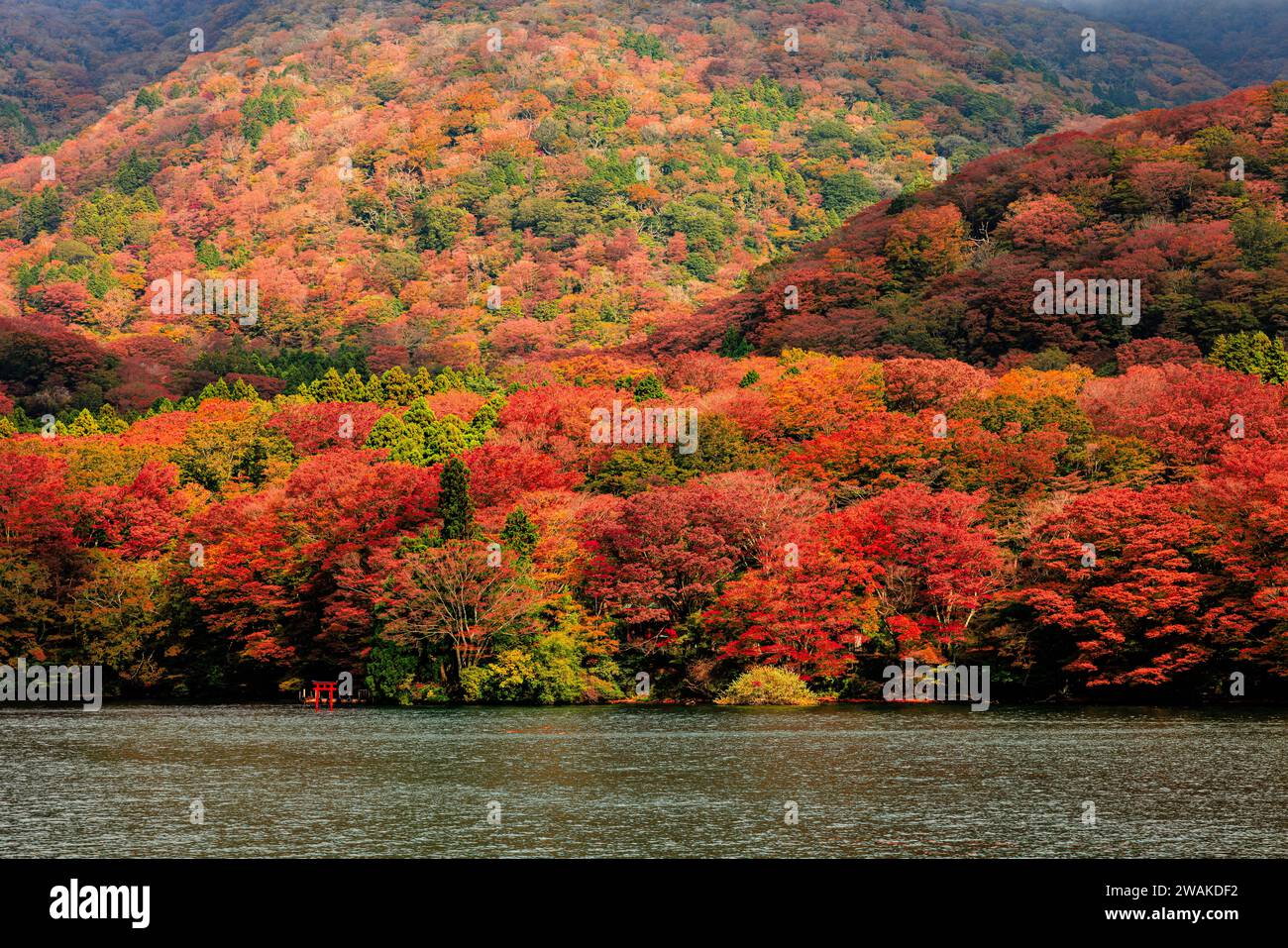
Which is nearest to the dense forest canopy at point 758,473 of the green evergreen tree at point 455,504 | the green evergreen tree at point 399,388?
the green evergreen tree at point 455,504

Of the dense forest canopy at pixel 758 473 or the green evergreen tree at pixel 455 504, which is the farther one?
the green evergreen tree at pixel 455 504

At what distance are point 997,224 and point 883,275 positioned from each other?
11.4 m

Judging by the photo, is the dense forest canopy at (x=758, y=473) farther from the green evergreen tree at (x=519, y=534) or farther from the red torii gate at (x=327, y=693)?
the red torii gate at (x=327, y=693)

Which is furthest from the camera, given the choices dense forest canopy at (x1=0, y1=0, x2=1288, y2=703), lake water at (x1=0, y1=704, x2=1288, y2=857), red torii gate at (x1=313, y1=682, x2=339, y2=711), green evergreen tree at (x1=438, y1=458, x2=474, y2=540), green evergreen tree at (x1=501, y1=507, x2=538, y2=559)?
green evergreen tree at (x1=438, y1=458, x2=474, y2=540)

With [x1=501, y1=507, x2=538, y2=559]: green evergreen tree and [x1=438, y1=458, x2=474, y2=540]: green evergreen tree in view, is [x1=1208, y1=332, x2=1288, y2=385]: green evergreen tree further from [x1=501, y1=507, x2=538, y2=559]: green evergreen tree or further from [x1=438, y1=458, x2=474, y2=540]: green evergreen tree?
[x1=438, y1=458, x2=474, y2=540]: green evergreen tree

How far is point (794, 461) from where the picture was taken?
6134 cm

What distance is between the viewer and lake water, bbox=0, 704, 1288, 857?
2589 centimetres

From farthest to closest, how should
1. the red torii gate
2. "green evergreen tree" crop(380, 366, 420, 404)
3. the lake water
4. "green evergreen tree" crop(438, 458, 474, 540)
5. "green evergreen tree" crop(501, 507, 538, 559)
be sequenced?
"green evergreen tree" crop(380, 366, 420, 404), "green evergreen tree" crop(438, 458, 474, 540), "green evergreen tree" crop(501, 507, 538, 559), the red torii gate, the lake water

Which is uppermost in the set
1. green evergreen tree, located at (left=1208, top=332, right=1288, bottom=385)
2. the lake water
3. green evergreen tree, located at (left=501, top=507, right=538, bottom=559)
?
green evergreen tree, located at (left=1208, top=332, right=1288, bottom=385)

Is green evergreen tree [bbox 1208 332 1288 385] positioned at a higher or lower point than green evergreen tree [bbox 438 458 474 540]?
higher

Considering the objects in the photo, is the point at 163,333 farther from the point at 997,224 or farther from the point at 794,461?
the point at 794,461

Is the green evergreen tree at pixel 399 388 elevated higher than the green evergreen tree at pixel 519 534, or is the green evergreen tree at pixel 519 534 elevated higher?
the green evergreen tree at pixel 399 388

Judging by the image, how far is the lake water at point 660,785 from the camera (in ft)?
84.9

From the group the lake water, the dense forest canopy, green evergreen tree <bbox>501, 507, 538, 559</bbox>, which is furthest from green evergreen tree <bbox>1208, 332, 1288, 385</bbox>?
green evergreen tree <bbox>501, 507, 538, 559</bbox>
